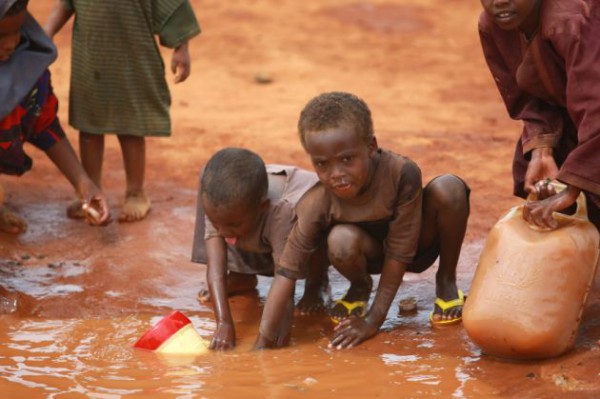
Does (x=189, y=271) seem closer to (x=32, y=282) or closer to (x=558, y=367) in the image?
(x=32, y=282)

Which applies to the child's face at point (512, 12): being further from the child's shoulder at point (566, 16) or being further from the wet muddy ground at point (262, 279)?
the wet muddy ground at point (262, 279)

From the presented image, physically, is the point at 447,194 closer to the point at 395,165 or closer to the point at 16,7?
the point at 395,165

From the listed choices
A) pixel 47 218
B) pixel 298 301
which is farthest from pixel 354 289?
pixel 47 218

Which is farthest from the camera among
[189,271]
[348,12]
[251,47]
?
[348,12]

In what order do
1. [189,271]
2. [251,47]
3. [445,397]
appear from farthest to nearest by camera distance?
[251,47] < [189,271] < [445,397]

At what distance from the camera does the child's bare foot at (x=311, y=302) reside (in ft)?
15.1

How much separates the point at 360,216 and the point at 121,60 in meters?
2.06

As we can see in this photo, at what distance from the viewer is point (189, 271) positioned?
5.16 meters

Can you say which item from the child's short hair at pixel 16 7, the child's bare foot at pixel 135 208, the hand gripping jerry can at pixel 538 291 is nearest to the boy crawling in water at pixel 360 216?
the hand gripping jerry can at pixel 538 291

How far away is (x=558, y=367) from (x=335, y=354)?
853 mm

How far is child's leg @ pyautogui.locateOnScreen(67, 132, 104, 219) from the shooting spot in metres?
5.73

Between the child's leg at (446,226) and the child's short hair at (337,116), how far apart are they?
1.39 ft

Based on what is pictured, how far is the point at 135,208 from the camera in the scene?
225 inches

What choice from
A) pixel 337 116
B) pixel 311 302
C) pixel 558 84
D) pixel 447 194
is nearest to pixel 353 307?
pixel 311 302
